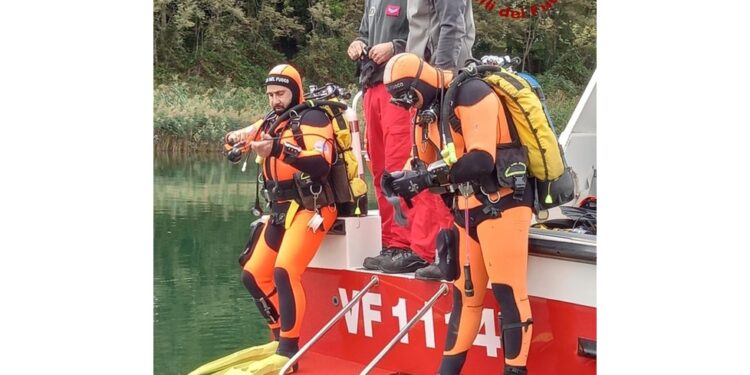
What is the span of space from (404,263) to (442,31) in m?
0.94

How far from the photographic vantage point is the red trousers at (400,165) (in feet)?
12.8

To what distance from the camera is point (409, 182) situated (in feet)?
10.4

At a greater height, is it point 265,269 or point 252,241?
point 252,241

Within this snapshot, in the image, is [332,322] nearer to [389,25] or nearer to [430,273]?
[430,273]

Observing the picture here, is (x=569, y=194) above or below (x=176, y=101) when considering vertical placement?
below

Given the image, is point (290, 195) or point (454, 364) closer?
point (454, 364)

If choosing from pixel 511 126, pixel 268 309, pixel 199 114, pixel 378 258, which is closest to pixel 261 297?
pixel 268 309

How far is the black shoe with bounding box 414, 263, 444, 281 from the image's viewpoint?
3.73 metres

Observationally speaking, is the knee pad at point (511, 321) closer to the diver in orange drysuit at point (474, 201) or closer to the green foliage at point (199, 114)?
the diver in orange drysuit at point (474, 201)

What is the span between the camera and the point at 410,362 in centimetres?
400

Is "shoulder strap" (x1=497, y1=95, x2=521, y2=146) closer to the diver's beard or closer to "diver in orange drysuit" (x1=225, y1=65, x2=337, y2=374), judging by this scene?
"diver in orange drysuit" (x1=225, y1=65, x2=337, y2=374)
